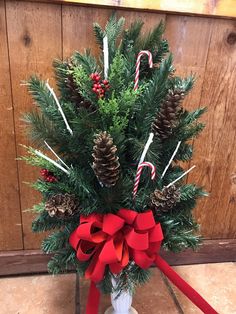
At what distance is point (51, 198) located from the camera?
64 cm

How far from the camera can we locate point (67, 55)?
889 mm

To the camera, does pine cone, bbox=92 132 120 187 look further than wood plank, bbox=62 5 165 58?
No

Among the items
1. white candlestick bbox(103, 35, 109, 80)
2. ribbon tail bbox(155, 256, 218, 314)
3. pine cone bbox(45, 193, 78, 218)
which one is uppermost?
white candlestick bbox(103, 35, 109, 80)

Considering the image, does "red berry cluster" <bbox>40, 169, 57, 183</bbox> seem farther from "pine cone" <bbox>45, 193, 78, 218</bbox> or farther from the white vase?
the white vase

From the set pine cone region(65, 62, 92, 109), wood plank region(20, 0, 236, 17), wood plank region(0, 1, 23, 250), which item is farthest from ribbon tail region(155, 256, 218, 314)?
wood plank region(20, 0, 236, 17)

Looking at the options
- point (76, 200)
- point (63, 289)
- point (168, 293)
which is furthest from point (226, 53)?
point (63, 289)

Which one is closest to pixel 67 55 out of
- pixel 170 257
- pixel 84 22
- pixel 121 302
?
pixel 84 22

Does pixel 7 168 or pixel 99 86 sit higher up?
pixel 99 86

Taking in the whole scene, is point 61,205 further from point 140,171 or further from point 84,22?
point 84,22

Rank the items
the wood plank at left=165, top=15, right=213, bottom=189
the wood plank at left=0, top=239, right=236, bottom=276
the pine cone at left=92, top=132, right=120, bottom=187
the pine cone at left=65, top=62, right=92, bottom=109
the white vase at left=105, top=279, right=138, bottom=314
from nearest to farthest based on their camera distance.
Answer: the pine cone at left=92, top=132, right=120, bottom=187 → the pine cone at left=65, top=62, right=92, bottom=109 → the white vase at left=105, top=279, right=138, bottom=314 → the wood plank at left=165, top=15, right=213, bottom=189 → the wood plank at left=0, top=239, right=236, bottom=276

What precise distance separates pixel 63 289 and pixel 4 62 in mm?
776

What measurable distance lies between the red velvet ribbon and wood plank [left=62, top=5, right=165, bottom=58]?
51 centimetres

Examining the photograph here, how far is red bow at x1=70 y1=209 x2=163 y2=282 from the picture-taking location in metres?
0.63

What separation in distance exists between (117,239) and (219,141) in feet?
1.95
